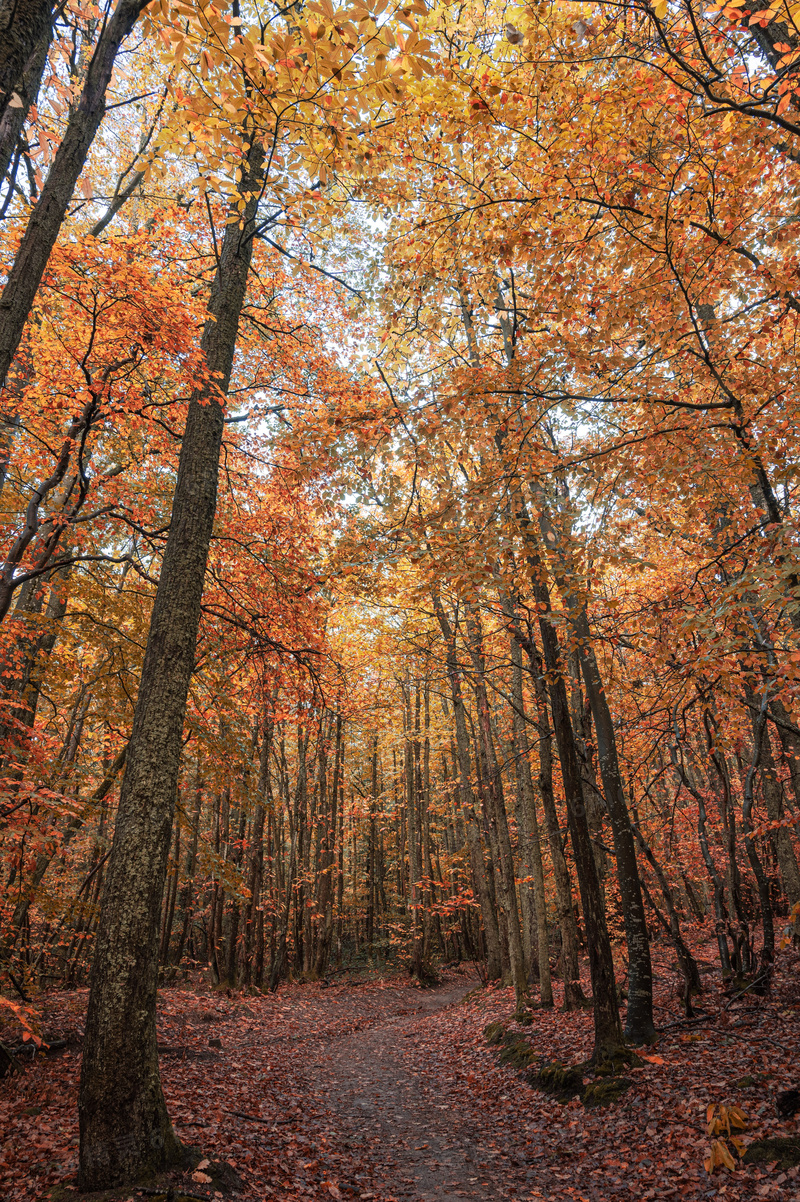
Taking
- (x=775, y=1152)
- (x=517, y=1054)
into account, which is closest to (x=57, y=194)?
(x=775, y=1152)

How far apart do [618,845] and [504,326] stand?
746cm

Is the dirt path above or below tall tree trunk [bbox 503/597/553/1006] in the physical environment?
below

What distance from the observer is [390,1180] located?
5184mm

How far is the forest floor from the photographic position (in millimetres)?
4496

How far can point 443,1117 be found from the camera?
22.9 ft

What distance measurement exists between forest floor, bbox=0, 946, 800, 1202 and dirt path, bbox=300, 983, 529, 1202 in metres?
0.03

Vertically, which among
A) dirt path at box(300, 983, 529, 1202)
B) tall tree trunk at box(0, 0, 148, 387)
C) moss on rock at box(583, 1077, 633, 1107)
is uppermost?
tall tree trunk at box(0, 0, 148, 387)

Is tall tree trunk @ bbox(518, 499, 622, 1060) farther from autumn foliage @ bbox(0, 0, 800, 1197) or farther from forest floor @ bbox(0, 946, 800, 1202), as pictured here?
forest floor @ bbox(0, 946, 800, 1202)

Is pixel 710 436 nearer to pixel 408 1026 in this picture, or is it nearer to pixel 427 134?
pixel 427 134

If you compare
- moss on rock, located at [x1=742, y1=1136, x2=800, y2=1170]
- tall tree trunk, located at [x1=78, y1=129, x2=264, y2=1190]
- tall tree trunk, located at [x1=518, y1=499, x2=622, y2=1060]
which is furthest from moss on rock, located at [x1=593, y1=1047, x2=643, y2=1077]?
tall tree trunk, located at [x1=78, y1=129, x2=264, y2=1190]

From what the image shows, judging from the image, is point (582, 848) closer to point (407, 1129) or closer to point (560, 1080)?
point (560, 1080)

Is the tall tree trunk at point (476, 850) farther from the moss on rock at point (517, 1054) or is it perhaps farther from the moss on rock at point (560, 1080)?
the moss on rock at point (560, 1080)

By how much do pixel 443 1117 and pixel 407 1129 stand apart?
618 millimetres

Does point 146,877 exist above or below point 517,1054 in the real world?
above
